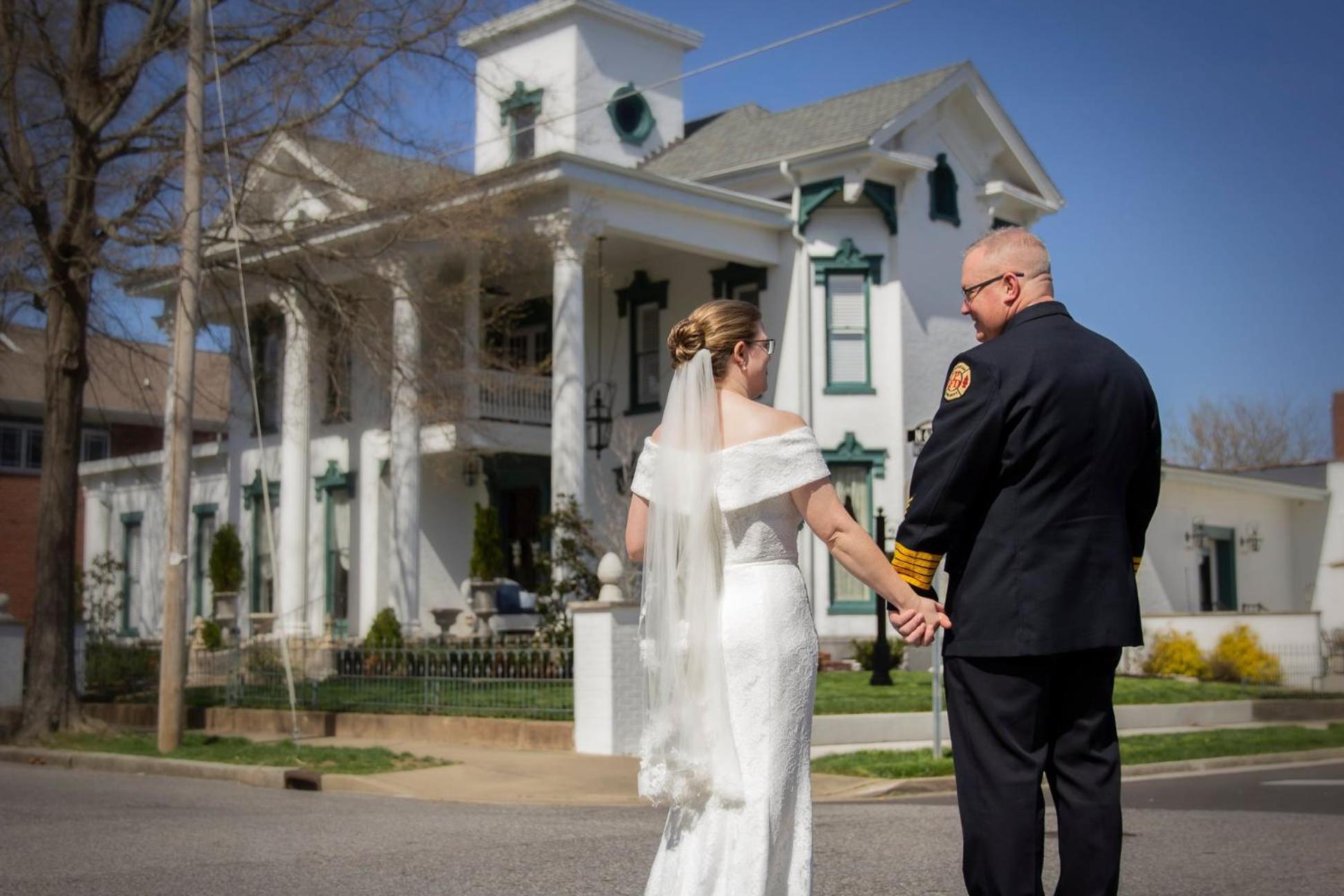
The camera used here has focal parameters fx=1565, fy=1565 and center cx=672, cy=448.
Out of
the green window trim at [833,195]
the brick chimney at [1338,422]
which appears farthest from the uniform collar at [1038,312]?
the brick chimney at [1338,422]

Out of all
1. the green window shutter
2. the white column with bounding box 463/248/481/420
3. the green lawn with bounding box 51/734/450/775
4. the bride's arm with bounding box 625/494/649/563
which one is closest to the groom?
the bride's arm with bounding box 625/494/649/563

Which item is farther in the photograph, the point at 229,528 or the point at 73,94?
the point at 229,528

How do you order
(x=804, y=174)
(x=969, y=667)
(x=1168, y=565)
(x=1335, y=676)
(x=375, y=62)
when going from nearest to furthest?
(x=969, y=667) → (x=375, y=62) → (x=804, y=174) → (x=1335, y=676) → (x=1168, y=565)

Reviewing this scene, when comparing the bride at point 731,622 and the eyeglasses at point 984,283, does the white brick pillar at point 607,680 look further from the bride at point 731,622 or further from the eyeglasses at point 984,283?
the eyeglasses at point 984,283

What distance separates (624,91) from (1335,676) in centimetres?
1647

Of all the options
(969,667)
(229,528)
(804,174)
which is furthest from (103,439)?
(969,667)

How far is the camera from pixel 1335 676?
27625 millimetres

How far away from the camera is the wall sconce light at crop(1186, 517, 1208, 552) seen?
3219cm

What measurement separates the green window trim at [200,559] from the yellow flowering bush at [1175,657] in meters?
18.7

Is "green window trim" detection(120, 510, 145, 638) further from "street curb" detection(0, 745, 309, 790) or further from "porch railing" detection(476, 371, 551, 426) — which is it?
"street curb" detection(0, 745, 309, 790)

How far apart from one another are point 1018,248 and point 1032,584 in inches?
39.1

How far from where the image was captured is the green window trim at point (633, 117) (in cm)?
2916

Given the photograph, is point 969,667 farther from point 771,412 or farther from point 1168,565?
point 1168,565

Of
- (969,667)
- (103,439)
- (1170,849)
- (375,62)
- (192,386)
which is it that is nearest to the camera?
(969,667)
